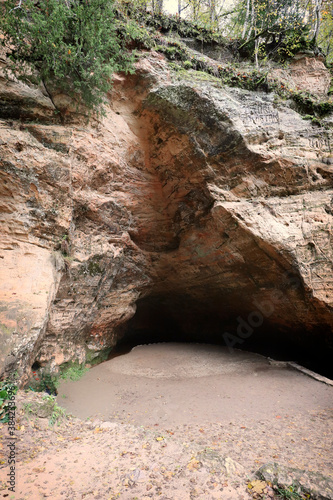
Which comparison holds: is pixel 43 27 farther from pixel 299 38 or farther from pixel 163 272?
pixel 299 38

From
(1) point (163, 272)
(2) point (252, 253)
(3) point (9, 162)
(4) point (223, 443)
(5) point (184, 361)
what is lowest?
(5) point (184, 361)

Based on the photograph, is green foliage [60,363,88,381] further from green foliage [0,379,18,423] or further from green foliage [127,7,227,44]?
green foliage [127,7,227,44]

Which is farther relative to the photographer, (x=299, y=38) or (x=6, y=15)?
(x=299, y=38)

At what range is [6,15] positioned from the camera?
16.8 ft

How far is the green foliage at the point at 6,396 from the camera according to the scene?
10.9ft

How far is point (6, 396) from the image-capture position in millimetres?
3541

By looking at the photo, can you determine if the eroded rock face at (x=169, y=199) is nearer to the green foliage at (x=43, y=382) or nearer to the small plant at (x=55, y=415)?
the green foliage at (x=43, y=382)

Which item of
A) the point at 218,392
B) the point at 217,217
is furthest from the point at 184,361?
the point at 217,217

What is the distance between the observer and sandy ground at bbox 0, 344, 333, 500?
8.98 ft

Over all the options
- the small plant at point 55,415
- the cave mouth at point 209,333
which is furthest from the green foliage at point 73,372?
the small plant at point 55,415

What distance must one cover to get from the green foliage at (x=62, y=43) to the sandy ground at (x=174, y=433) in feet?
23.1

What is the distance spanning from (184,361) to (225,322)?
3482mm

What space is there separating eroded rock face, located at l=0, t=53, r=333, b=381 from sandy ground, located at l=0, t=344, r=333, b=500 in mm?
2026

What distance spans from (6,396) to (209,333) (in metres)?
9.99
